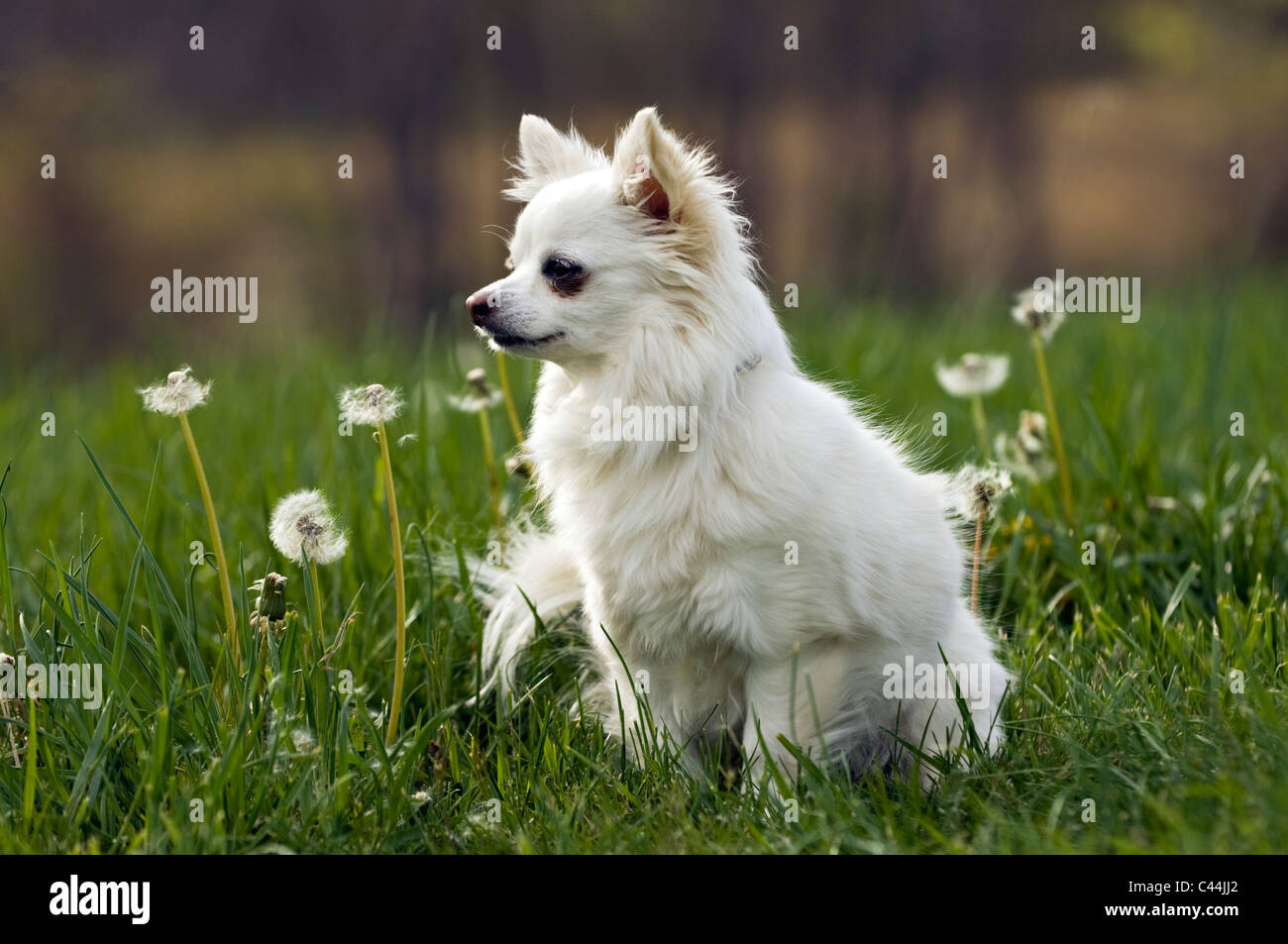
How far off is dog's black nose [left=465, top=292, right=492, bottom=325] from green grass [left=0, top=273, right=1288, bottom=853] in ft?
2.33

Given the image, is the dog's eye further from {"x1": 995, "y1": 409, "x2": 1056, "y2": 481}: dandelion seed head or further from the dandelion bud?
{"x1": 995, "y1": 409, "x2": 1056, "y2": 481}: dandelion seed head

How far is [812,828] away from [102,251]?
341 inches

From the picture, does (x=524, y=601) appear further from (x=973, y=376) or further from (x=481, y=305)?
(x=973, y=376)

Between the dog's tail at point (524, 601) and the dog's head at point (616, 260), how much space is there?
645 mm

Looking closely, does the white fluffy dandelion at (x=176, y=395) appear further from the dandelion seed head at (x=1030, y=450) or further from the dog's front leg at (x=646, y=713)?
the dandelion seed head at (x=1030, y=450)

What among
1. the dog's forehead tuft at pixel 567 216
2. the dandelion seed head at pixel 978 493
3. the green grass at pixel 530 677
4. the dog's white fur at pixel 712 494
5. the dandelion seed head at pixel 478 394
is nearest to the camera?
the green grass at pixel 530 677

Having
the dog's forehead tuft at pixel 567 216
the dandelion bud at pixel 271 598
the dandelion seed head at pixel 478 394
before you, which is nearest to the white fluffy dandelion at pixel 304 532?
the dandelion bud at pixel 271 598

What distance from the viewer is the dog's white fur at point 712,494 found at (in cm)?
247

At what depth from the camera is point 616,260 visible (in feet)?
8.36

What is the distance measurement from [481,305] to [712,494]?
0.61 m

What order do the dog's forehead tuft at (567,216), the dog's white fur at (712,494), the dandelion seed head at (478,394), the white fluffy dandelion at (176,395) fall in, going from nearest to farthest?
the white fluffy dandelion at (176,395) → the dog's white fur at (712,494) → the dog's forehead tuft at (567,216) → the dandelion seed head at (478,394)

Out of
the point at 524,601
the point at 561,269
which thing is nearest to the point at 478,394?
the point at 524,601

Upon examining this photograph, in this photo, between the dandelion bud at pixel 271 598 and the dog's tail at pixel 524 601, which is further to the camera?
the dog's tail at pixel 524 601
